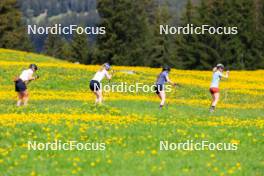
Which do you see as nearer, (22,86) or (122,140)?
(122,140)

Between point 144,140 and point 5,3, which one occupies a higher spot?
point 5,3

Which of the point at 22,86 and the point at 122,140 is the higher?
the point at 22,86

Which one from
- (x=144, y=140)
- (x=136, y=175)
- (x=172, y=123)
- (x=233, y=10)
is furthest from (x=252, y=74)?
(x=136, y=175)

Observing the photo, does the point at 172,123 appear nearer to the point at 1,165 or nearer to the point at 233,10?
the point at 1,165

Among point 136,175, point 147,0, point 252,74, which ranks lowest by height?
point 136,175

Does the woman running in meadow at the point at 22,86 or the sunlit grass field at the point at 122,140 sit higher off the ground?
the woman running in meadow at the point at 22,86

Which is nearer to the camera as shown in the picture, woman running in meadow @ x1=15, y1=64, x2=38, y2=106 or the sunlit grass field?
the sunlit grass field

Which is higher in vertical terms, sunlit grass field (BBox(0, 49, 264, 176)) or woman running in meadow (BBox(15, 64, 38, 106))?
woman running in meadow (BBox(15, 64, 38, 106))

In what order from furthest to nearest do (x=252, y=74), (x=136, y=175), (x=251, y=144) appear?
(x=252, y=74)
(x=251, y=144)
(x=136, y=175)

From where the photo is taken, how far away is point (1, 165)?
1422cm

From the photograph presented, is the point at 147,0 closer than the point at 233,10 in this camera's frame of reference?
No

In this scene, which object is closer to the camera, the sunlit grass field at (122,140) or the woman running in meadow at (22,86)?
the sunlit grass field at (122,140)

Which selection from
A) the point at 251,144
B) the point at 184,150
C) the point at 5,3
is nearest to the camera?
the point at 184,150

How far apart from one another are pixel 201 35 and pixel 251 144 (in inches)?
2955
